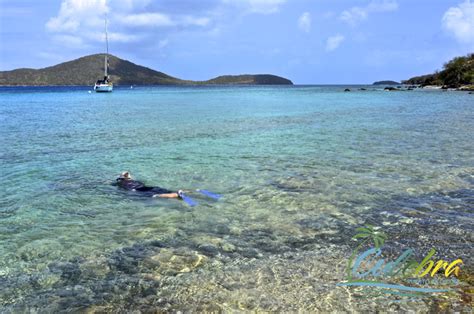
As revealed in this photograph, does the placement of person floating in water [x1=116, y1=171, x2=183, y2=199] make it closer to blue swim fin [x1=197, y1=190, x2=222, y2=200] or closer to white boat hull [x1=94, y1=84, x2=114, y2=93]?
blue swim fin [x1=197, y1=190, x2=222, y2=200]

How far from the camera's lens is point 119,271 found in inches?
289

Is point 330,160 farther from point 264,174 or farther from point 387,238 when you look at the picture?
point 387,238

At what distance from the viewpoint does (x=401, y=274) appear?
703 centimetres

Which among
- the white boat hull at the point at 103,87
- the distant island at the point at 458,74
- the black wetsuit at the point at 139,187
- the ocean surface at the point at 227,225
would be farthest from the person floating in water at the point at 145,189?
the distant island at the point at 458,74

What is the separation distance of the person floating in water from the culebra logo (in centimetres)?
644

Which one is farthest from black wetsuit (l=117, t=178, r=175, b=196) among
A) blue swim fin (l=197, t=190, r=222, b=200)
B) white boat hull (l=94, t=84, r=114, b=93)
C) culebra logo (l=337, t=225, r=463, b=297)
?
white boat hull (l=94, t=84, r=114, b=93)

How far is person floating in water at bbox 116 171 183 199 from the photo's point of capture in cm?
1235

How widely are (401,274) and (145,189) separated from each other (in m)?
8.85

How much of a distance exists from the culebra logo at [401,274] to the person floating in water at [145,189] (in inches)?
254

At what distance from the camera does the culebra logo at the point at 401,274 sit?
6469mm

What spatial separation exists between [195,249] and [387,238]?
4.49 m

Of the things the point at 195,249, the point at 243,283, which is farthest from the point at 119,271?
the point at 243,283

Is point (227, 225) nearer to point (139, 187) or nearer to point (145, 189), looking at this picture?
point (145, 189)

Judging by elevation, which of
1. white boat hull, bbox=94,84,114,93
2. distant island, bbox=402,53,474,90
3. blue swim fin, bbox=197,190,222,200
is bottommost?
blue swim fin, bbox=197,190,222,200
